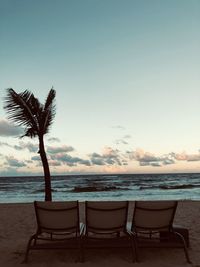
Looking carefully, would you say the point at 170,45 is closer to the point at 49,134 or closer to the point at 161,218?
the point at 49,134

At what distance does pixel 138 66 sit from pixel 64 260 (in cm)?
1014

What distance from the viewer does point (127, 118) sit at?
2206 cm

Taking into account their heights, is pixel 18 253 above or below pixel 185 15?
below

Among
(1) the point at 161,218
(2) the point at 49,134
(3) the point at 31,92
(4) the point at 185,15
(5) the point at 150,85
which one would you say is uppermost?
(4) the point at 185,15

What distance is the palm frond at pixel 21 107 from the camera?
11.4 m

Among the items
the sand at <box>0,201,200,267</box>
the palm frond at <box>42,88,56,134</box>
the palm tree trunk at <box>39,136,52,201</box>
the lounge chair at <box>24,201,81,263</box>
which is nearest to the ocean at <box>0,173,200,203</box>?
the palm tree trunk at <box>39,136,52,201</box>

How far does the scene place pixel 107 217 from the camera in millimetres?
5035

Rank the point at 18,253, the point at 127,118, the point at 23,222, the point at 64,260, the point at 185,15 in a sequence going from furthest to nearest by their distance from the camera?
the point at 127,118, the point at 185,15, the point at 23,222, the point at 18,253, the point at 64,260

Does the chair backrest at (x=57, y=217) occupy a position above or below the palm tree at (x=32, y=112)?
below

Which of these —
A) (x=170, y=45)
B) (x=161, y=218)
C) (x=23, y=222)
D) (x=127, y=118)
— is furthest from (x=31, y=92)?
(x=127, y=118)

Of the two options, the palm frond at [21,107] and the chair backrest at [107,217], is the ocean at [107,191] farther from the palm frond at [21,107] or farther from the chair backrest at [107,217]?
the chair backrest at [107,217]

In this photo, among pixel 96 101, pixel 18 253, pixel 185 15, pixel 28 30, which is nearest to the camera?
pixel 18 253

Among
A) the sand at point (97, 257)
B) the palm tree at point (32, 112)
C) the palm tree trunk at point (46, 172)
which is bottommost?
the sand at point (97, 257)

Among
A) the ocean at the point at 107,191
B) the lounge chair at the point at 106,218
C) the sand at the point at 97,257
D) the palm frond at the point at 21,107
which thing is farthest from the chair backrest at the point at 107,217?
the ocean at the point at 107,191
